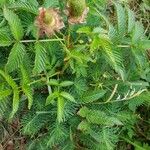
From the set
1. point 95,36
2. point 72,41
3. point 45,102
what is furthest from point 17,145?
point 95,36

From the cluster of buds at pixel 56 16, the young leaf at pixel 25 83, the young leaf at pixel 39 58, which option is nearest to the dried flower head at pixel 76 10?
the cluster of buds at pixel 56 16

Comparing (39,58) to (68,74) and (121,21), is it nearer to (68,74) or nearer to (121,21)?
(68,74)

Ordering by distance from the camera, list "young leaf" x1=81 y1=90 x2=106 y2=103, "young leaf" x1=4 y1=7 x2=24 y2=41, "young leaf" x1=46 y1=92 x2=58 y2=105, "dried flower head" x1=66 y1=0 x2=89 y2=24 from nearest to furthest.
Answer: "dried flower head" x1=66 y1=0 x2=89 y2=24
"young leaf" x1=4 y1=7 x2=24 y2=41
"young leaf" x1=46 y1=92 x2=58 y2=105
"young leaf" x1=81 y1=90 x2=106 y2=103

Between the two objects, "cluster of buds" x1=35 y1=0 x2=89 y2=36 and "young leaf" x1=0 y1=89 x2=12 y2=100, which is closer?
"cluster of buds" x1=35 y1=0 x2=89 y2=36

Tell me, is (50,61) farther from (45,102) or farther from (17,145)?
(17,145)

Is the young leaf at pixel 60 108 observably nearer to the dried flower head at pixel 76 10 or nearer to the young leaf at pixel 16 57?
the young leaf at pixel 16 57

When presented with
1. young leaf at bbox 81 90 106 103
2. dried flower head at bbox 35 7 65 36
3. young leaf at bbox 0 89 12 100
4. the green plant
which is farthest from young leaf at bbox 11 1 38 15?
young leaf at bbox 81 90 106 103

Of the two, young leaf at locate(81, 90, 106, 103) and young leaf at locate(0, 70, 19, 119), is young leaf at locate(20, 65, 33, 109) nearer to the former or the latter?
young leaf at locate(0, 70, 19, 119)

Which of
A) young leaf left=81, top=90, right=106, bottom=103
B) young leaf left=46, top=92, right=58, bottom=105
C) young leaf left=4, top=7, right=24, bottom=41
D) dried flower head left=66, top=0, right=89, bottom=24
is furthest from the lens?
young leaf left=81, top=90, right=106, bottom=103
